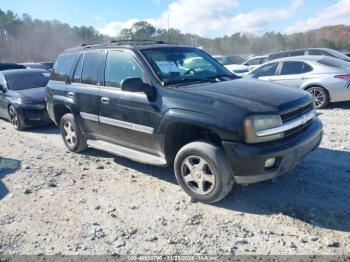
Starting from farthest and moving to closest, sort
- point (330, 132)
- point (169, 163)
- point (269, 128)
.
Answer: point (330, 132), point (169, 163), point (269, 128)

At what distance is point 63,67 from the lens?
21.2 ft

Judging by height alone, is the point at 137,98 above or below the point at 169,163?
above

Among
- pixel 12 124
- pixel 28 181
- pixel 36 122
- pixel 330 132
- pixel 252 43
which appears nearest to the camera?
pixel 28 181

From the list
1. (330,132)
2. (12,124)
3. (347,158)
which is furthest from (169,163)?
(12,124)

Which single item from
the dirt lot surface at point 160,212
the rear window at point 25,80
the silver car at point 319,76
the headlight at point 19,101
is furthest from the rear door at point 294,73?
the headlight at point 19,101

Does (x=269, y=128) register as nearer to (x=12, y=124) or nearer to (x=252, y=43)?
(x=12, y=124)

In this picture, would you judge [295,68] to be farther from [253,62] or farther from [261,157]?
[253,62]

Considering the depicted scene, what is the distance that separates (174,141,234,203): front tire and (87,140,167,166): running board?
1.29ft

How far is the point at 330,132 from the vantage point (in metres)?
6.85

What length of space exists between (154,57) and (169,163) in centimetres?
151

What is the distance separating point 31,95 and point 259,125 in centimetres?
689

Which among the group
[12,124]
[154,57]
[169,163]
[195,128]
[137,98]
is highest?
[154,57]

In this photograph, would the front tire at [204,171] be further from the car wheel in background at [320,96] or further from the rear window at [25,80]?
the rear window at [25,80]

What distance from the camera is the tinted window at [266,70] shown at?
33.8 ft
